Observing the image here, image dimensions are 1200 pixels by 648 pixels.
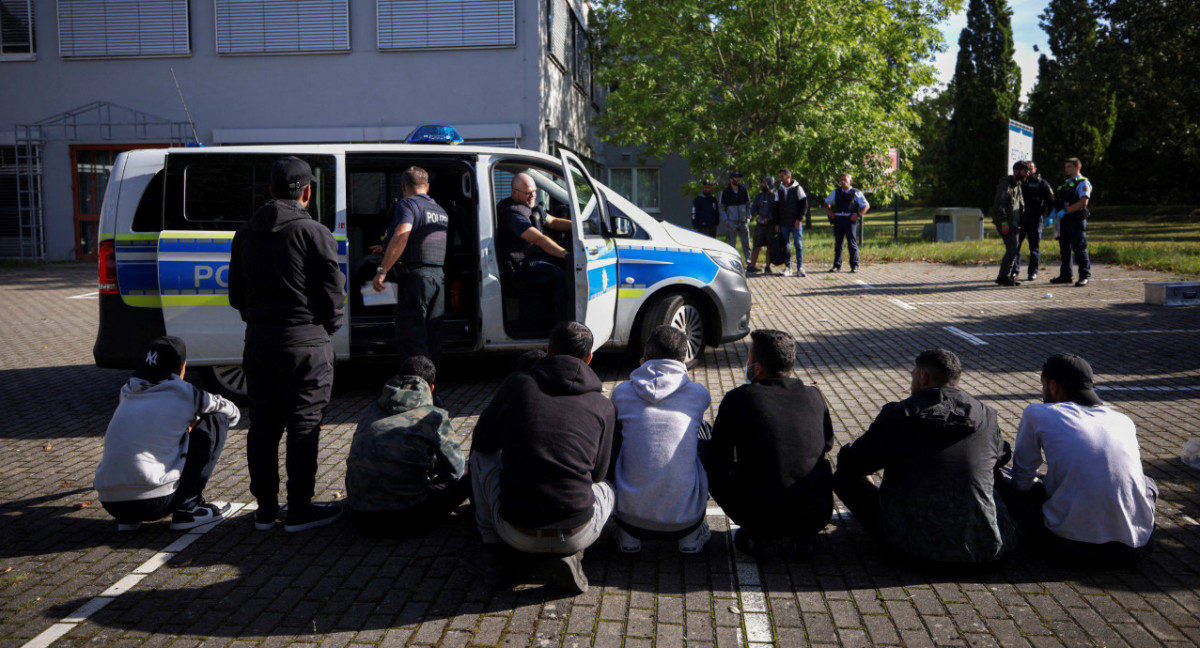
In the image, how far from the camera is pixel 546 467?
406 cm

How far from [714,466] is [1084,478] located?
65.1 inches

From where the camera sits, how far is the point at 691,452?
453 cm

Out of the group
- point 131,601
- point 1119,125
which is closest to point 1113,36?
point 1119,125

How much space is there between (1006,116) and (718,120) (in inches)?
1059

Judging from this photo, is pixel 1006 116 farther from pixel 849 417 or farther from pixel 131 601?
pixel 131 601

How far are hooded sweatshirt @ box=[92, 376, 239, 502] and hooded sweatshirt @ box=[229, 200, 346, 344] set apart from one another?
49 cm

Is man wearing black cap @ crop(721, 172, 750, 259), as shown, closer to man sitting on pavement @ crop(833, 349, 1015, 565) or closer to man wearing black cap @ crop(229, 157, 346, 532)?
man wearing black cap @ crop(229, 157, 346, 532)

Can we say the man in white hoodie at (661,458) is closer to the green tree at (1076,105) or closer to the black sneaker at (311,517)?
the black sneaker at (311,517)

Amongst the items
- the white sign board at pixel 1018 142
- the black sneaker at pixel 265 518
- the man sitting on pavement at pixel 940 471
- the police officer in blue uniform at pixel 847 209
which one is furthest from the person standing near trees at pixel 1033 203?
the black sneaker at pixel 265 518

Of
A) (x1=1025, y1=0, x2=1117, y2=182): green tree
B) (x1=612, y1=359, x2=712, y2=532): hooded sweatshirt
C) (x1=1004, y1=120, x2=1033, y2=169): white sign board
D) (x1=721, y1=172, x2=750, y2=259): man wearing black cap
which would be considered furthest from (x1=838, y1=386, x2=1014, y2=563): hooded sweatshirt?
(x1=1025, y1=0, x2=1117, y2=182): green tree

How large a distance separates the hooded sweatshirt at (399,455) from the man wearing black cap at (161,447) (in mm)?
878

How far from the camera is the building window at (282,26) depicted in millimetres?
20219

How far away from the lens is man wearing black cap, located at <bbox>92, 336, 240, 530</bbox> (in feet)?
15.7

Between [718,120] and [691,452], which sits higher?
[718,120]
